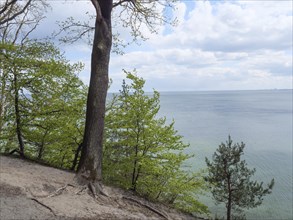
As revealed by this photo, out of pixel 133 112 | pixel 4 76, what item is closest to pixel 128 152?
pixel 133 112

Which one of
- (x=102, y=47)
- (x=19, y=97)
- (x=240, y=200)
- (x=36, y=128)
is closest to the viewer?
(x=102, y=47)

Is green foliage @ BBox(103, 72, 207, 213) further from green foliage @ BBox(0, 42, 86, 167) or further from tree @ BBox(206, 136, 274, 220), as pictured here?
tree @ BBox(206, 136, 274, 220)

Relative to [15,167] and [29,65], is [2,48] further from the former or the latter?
[15,167]

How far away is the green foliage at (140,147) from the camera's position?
9914mm

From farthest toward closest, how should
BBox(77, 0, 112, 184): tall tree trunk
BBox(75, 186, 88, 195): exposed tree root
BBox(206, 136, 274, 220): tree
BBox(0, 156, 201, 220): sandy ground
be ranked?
BBox(206, 136, 274, 220): tree
BBox(77, 0, 112, 184): tall tree trunk
BBox(75, 186, 88, 195): exposed tree root
BBox(0, 156, 201, 220): sandy ground

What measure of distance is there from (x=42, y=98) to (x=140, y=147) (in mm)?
3624

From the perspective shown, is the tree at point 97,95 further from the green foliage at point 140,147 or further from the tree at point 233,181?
the tree at point 233,181

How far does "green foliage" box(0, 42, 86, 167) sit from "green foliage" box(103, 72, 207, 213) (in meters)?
1.28

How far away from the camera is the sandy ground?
4867mm

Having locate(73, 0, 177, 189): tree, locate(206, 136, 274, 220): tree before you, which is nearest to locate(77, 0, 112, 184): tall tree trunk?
locate(73, 0, 177, 189): tree

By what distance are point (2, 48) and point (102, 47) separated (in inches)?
143

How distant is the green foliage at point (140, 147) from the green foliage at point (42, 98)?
4.20ft

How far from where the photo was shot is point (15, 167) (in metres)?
7.17

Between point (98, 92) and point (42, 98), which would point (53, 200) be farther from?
point (42, 98)
